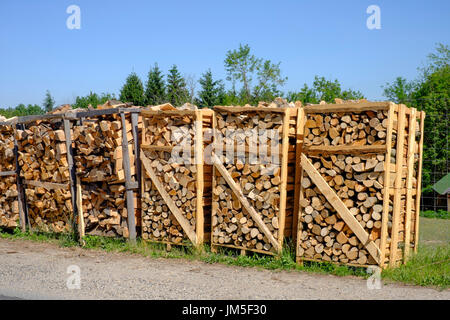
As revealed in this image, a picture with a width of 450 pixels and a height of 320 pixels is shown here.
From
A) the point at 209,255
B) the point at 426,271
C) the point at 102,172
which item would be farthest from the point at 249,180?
the point at 102,172

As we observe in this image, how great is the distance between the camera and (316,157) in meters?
6.84

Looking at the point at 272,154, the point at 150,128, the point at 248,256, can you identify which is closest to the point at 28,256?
the point at 150,128

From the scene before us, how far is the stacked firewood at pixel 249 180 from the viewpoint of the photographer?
718 centimetres

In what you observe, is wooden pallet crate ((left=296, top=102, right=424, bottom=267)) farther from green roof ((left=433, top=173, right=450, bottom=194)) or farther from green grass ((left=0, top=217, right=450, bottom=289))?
green roof ((left=433, top=173, right=450, bottom=194))

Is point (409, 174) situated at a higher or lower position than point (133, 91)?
lower

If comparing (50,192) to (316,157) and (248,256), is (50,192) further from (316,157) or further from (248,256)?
(316,157)

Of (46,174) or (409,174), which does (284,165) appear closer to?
(409,174)

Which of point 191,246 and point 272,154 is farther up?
point 272,154

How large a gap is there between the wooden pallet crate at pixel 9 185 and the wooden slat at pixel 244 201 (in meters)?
5.49

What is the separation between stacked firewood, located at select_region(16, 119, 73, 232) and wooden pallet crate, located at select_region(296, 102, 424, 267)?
4964 millimetres

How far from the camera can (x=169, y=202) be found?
8133 mm

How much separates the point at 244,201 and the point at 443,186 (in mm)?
7953

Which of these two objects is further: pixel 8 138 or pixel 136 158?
pixel 8 138
